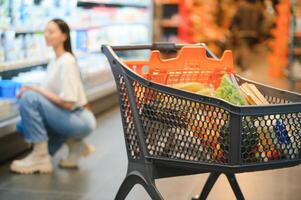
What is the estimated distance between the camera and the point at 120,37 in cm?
812

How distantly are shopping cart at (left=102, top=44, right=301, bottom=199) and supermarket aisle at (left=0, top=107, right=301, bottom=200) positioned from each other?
1129mm

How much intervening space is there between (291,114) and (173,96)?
48cm

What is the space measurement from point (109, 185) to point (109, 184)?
0.08 ft

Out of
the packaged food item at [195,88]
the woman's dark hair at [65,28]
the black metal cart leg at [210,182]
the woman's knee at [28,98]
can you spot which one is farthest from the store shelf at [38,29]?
the packaged food item at [195,88]

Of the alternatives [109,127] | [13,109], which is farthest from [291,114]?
→ [109,127]

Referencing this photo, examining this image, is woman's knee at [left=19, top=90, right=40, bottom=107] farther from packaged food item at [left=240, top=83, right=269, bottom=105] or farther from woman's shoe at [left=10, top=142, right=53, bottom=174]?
packaged food item at [left=240, top=83, right=269, bottom=105]

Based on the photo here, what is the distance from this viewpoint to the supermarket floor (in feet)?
12.3

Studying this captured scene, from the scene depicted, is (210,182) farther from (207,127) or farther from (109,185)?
(109,185)

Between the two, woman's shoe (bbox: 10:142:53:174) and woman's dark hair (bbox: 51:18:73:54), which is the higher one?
woman's dark hair (bbox: 51:18:73:54)

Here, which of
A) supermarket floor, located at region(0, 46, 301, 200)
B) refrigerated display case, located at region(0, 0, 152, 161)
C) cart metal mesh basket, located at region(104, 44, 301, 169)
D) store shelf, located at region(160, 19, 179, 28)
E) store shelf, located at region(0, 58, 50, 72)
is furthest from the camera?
Answer: store shelf, located at region(160, 19, 179, 28)

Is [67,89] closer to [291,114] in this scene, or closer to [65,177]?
[65,177]

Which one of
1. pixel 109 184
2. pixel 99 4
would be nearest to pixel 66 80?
pixel 109 184

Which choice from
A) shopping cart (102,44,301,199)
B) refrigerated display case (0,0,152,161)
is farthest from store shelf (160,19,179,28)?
shopping cart (102,44,301,199)

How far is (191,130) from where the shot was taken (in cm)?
242
